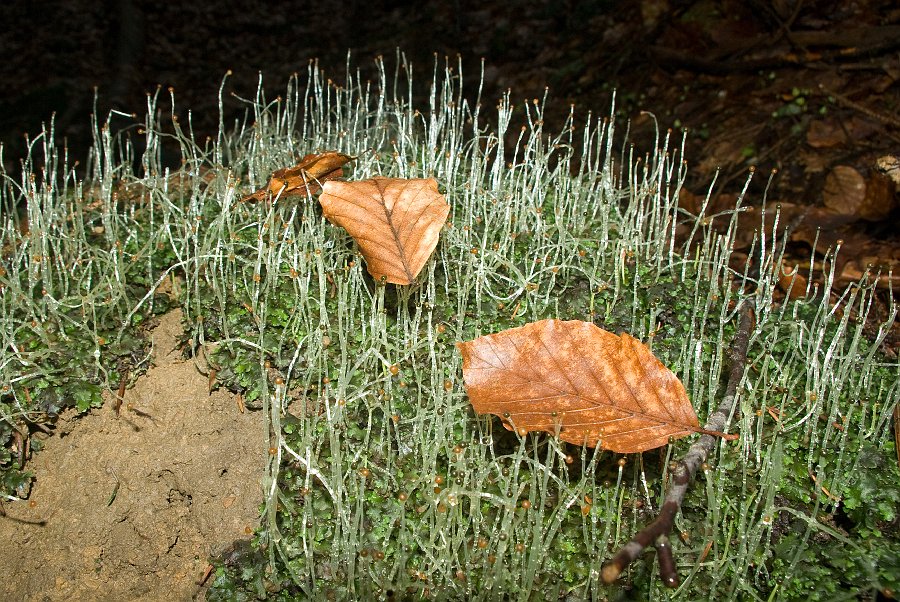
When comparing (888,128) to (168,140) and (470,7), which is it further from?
(168,140)

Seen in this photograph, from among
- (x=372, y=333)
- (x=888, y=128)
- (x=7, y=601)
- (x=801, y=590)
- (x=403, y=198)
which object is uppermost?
(x=888, y=128)

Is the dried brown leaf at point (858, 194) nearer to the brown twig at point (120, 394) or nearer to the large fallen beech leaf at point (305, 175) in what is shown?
the large fallen beech leaf at point (305, 175)

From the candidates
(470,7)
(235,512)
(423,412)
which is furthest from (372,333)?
(470,7)

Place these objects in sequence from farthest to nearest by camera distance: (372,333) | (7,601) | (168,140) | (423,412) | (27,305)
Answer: (168,140) < (27,305) < (372,333) < (423,412) < (7,601)

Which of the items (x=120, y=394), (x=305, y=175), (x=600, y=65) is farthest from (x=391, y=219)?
(x=600, y=65)

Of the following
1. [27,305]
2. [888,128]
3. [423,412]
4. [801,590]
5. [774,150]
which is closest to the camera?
[801,590]

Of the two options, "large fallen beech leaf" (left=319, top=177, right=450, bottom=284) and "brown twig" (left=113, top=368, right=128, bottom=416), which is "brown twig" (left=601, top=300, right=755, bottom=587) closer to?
"large fallen beech leaf" (left=319, top=177, right=450, bottom=284)

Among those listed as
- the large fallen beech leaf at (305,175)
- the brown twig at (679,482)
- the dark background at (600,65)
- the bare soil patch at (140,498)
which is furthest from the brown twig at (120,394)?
the dark background at (600,65)

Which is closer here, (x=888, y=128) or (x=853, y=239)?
(x=853, y=239)

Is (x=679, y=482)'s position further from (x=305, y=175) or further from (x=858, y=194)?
(x=858, y=194)
